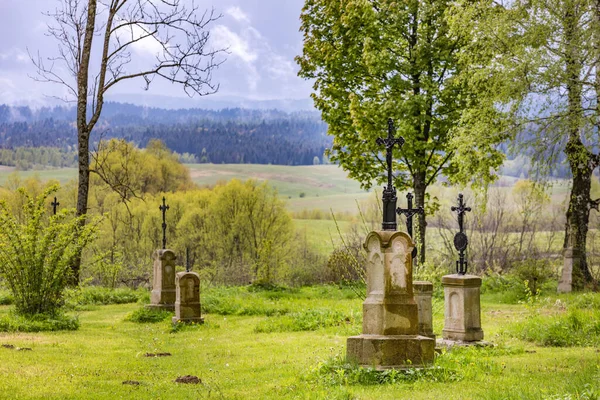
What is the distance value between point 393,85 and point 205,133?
44.7 metres

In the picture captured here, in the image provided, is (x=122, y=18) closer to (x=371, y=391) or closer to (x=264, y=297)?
(x=264, y=297)

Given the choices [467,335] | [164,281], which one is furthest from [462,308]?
[164,281]

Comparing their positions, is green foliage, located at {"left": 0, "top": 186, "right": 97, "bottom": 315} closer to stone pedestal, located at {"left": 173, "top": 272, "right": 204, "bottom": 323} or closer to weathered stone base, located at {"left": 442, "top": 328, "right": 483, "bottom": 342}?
stone pedestal, located at {"left": 173, "top": 272, "right": 204, "bottom": 323}

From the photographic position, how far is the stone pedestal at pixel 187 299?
1603 cm

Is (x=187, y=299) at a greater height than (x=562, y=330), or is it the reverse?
(x=562, y=330)

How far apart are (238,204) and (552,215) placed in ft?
61.1

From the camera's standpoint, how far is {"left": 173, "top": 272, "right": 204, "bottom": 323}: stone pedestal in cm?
1603

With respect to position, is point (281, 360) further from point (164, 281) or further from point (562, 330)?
point (164, 281)

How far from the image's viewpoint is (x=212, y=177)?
195ft

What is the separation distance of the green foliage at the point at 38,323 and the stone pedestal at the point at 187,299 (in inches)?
92.9

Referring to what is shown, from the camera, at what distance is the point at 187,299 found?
53.0 ft

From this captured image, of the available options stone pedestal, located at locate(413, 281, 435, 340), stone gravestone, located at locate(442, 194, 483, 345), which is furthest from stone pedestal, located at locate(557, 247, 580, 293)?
stone pedestal, located at locate(413, 281, 435, 340)

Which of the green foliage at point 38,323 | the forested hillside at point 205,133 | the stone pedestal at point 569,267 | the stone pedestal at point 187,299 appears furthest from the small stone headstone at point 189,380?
the forested hillside at point 205,133

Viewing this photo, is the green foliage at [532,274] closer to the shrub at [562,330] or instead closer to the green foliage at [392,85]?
the green foliage at [392,85]
